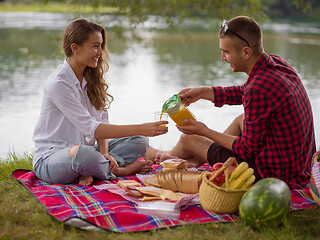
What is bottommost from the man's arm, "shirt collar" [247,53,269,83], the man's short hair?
the man's arm

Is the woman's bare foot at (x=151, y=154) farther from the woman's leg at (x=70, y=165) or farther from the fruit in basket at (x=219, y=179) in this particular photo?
the fruit in basket at (x=219, y=179)

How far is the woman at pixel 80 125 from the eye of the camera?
3.59 meters

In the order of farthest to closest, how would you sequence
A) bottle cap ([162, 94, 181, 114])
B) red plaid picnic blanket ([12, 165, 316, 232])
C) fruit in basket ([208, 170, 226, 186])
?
bottle cap ([162, 94, 181, 114]) < fruit in basket ([208, 170, 226, 186]) < red plaid picnic blanket ([12, 165, 316, 232])

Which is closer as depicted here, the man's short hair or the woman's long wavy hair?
the man's short hair

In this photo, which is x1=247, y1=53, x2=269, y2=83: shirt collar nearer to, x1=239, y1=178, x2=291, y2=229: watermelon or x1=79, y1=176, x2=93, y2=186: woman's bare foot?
x1=239, y1=178, x2=291, y2=229: watermelon

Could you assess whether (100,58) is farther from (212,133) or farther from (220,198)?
(220,198)

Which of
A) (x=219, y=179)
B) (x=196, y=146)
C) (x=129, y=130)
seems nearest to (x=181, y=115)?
(x=129, y=130)

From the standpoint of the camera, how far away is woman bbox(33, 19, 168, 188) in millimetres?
3590

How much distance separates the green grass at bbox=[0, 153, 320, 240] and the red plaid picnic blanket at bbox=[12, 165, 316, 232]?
0.19 feet

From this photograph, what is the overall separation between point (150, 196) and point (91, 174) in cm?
58

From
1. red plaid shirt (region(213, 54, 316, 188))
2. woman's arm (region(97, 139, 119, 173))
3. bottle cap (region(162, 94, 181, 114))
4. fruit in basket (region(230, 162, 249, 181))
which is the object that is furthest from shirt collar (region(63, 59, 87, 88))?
fruit in basket (region(230, 162, 249, 181))

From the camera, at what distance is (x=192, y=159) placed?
4.18 metres

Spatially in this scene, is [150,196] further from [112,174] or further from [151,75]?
[151,75]

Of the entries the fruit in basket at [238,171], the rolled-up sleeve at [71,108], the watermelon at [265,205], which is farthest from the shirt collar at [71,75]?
the watermelon at [265,205]
